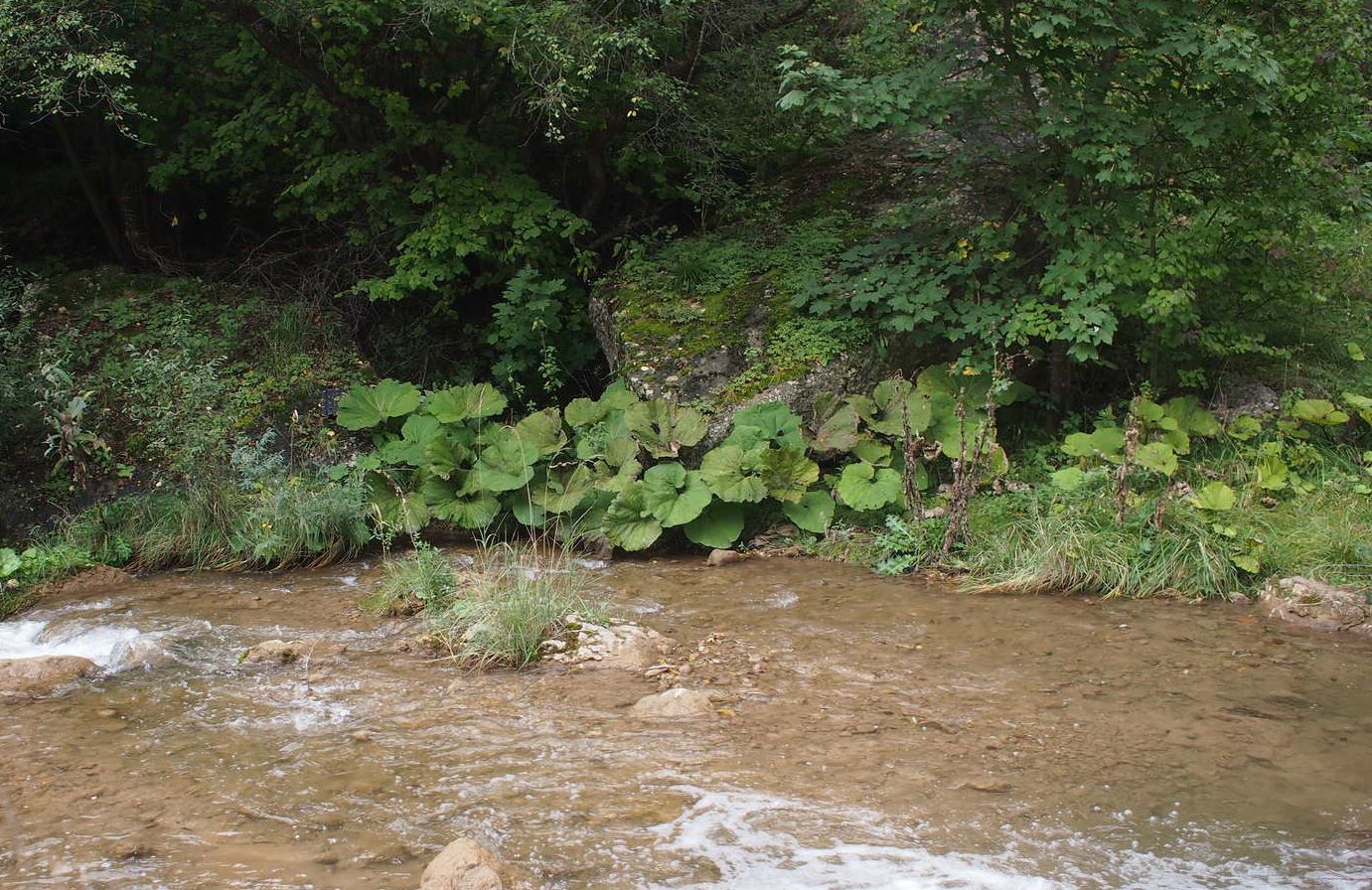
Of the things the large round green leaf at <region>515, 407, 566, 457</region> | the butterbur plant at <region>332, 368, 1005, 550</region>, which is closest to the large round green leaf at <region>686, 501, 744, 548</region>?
the butterbur plant at <region>332, 368, 1005, 550</region>

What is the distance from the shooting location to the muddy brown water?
3277 millimetres

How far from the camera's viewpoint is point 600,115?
8.56 m

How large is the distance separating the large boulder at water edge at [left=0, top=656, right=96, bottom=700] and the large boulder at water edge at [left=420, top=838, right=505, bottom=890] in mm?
2510

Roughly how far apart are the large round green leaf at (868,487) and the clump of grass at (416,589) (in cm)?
248

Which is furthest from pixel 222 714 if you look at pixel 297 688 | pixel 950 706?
pixel 950 706

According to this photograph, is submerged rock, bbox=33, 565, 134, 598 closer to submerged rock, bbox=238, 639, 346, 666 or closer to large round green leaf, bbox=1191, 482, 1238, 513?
submerged rock, bbox=238, 639, 346, 666

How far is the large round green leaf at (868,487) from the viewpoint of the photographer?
21.9ft

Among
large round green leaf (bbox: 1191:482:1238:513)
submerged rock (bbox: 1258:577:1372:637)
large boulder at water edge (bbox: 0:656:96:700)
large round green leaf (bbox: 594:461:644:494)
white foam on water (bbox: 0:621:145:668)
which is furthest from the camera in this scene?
large round green leaf (bbox: 594:461:644:494)

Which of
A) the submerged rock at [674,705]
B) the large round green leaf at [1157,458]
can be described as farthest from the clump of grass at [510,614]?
the large round green leaf at [1157,458]

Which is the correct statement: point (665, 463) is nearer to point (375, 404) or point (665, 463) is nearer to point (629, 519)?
point (629, 519)

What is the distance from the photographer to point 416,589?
5.69m

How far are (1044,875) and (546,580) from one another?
2.95m

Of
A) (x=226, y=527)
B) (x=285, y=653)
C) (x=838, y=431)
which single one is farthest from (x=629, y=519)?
(x=226, y=527)

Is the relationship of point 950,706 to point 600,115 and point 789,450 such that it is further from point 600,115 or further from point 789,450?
point 600,115
